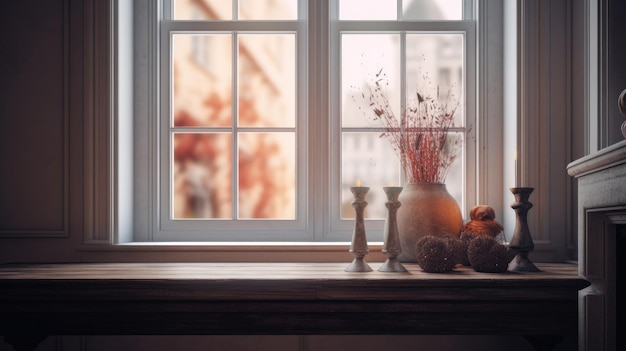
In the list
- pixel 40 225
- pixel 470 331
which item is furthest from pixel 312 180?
pixel 40 225

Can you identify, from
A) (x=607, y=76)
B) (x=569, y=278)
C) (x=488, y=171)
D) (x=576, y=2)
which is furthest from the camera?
(x=488, y=171)

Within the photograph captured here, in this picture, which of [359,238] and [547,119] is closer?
[359,238]

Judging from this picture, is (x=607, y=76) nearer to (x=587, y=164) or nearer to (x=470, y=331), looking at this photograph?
(x=587, y=164)

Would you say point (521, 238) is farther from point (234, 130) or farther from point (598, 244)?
point (234, 130)

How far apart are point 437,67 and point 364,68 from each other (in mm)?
350

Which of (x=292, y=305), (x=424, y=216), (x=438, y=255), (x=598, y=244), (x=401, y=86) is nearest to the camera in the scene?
(x=598, y=244)

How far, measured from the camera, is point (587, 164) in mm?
1280

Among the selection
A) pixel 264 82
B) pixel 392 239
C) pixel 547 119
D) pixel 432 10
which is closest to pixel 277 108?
pixel 264 82

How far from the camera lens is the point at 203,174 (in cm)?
254

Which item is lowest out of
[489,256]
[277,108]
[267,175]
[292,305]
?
[292,305]

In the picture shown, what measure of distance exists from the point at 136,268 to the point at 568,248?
1.77 meters

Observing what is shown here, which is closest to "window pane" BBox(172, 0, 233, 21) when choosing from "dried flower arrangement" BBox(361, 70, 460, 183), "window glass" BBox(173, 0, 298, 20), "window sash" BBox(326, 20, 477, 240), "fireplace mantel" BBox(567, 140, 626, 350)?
"window glass" BBox(173, 0, 298, 20)

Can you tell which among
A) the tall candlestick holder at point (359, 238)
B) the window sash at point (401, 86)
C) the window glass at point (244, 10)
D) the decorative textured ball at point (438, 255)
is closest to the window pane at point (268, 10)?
the window glass at point (244, 10)

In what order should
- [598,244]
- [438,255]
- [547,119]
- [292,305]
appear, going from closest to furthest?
[598,244], [292,305], [438,255], [547,119]
